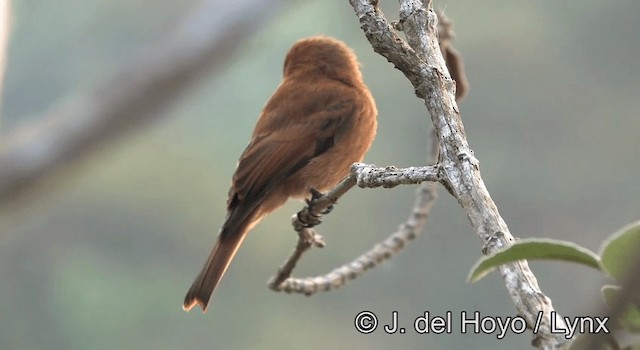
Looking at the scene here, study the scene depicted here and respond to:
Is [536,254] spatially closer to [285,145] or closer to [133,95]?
[285,145]

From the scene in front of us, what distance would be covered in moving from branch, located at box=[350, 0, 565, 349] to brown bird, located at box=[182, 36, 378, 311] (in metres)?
1.63

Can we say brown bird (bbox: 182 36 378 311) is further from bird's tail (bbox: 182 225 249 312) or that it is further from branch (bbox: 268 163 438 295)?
branch (bbox: 268 163 438 295)

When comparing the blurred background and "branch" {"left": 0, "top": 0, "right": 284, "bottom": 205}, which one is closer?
"branch" {"left": 0, "top": 0, "right": 284, "bottom": 205}

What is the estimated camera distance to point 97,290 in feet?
35.1

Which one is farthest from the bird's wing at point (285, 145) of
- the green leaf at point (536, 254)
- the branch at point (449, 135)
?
the green leaf at point (536, 254)

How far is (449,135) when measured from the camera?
105cm

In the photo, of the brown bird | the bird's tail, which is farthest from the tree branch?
the brown bird

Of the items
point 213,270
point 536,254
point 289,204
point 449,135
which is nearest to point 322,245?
point 213,270

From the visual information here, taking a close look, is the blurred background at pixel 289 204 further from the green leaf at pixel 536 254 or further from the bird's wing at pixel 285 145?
the green leaf at pixel 536 254

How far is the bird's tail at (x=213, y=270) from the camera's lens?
2.54 m

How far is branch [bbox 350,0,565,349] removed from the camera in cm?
87

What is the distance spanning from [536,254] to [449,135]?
0.77 ft

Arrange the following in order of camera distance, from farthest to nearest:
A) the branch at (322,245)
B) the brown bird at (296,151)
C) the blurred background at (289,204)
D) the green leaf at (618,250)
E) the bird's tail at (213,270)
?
the blurred background at (289,204)
the brown bird at (296,151)
the bird's tail at (213,270)
the branch at (322,245)
the green leaf at (618,250)

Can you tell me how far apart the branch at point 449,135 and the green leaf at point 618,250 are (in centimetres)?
7
